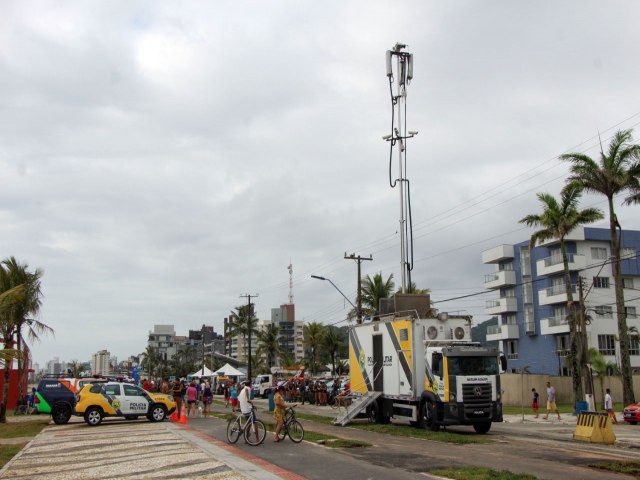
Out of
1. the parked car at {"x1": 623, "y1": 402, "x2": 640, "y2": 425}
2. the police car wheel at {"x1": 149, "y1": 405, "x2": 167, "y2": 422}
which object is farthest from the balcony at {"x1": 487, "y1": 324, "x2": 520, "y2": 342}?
the police car wheel at {"x1": 149, "y1": 405, "x2": 167, "y2": 422}

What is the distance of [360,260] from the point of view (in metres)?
48.6

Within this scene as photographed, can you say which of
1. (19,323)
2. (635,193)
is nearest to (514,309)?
(635,193)

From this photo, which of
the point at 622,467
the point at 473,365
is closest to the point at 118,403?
the point at 473,365

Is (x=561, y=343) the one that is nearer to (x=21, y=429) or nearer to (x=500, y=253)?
(x=500, y=253)

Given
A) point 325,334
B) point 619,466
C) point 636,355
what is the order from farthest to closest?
point 325,334 → point 636,355 → point 619,466

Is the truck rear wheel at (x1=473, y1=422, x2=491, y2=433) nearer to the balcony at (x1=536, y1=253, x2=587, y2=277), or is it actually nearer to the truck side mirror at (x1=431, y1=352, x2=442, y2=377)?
the truck side mirror at (x1=431, y1=352, x2=442, y2=377)

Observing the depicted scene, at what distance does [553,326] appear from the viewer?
59.1 meters

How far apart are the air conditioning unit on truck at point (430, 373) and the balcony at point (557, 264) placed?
3725 cm

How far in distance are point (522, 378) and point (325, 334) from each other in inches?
1419

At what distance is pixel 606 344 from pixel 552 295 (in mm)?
6023

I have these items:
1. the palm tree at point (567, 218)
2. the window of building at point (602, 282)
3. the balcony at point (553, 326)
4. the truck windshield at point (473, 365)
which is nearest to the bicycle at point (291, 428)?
the truck windshield at point (473, 365)

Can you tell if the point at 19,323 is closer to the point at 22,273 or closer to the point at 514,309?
the point at 22,273

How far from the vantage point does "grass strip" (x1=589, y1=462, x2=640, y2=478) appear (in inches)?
490

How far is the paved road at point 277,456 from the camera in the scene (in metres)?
12.4
